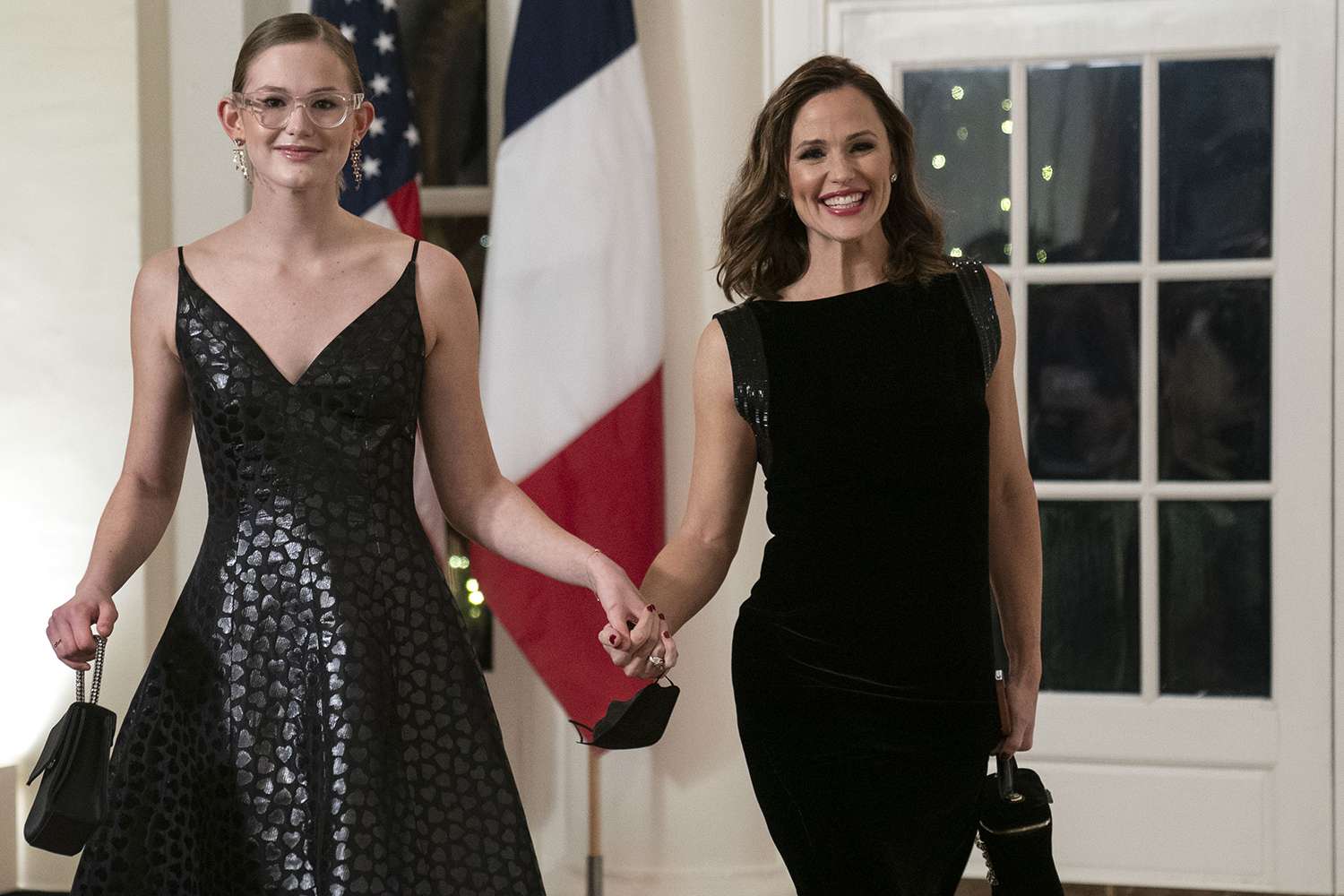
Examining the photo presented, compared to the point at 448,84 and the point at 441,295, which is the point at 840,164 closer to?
the point at 441,295

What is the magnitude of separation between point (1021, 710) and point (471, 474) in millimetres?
782

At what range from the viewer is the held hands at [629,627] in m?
1.48

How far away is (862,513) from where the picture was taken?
1.70 metres

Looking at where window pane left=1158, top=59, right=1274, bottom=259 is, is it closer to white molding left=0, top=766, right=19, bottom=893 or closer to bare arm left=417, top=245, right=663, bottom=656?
bare arm left=417, top=245, right=663, bottom=656

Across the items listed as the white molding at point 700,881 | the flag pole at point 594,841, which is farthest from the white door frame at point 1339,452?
the flag pole at point 594,841

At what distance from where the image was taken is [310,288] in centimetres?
150

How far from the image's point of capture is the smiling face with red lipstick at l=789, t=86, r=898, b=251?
5.82 feet

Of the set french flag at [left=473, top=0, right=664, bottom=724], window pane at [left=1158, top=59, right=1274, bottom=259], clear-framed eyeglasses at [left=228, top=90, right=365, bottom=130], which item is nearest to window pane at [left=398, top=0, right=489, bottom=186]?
french flag at [left=473, top=0, right=664, bottom=724]

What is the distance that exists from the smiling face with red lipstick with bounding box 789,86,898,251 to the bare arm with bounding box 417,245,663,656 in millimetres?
483

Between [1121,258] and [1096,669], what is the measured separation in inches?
39.6

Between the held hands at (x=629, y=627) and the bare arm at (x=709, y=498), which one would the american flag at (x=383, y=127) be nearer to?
the bare arm at (x=709, y=498)

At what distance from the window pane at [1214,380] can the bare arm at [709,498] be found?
1.90 metres

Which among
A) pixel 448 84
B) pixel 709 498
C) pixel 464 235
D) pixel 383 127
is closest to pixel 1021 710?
pixel 709 498

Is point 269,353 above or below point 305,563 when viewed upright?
above
